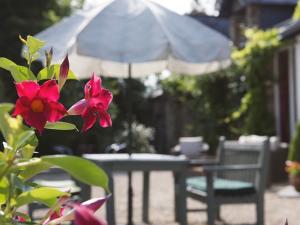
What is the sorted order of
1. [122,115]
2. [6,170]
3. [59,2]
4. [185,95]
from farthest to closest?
[122,115] → [59,2] → [185,95] → [6,170]

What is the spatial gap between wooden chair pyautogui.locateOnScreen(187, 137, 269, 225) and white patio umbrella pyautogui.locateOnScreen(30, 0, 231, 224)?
0.69 m

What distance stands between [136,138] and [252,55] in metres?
6.18

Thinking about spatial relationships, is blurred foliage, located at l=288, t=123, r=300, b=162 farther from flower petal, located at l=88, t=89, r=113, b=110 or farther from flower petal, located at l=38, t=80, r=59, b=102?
flower petal, located at l=38, t=80, r=59, b=102

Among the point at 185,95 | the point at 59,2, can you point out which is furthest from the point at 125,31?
the point at 59,2

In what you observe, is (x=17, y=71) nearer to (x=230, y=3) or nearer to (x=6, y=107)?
(x=6, y=107)

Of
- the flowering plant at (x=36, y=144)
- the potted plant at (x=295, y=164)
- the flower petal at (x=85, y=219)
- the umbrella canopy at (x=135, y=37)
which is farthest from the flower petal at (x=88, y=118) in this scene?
the potted plant at (x=295, y=164)

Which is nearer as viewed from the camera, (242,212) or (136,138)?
(242,212)

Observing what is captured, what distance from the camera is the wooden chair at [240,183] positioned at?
441 centimetres

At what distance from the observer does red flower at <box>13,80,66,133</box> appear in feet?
2.49

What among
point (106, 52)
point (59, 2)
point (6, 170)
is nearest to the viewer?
point (6, 170)

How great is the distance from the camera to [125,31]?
4.58 metres

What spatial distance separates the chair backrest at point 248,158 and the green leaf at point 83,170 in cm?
404

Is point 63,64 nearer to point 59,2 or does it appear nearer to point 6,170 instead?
point 6,170

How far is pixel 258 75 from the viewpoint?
11.9 metres
